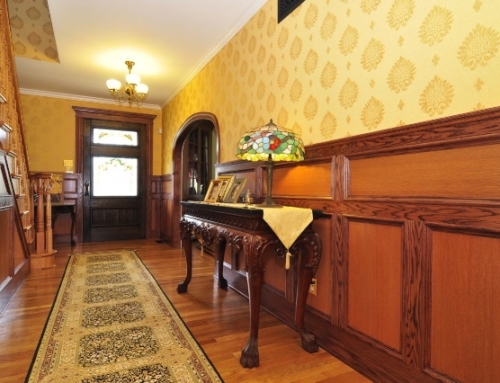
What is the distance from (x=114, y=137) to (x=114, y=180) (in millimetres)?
870

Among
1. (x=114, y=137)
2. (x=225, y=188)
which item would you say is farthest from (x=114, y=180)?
(x=225, y=188)

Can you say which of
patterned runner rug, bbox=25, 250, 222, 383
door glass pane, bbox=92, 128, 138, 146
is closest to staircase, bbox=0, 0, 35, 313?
patterned runner rug, bbox=25, 250, 222, 383

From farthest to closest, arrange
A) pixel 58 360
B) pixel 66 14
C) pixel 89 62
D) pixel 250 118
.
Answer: pixel 89 62, pixel 66 14, pixel 250 118, pixel 58 360

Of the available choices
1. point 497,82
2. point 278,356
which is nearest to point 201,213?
point 278,356

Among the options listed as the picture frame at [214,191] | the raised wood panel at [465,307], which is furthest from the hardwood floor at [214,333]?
the picture frame at [214,191]

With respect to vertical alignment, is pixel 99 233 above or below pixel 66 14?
below

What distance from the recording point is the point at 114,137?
6.29m

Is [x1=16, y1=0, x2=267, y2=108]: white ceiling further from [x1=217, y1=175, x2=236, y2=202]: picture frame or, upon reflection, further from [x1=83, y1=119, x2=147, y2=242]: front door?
[x1=217, y1=175, x2=236, y2=202]: picture frame

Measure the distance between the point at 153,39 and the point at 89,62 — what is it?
1.33 meters

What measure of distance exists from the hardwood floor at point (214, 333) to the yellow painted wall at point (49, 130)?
2.83 metres

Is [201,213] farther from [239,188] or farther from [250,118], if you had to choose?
[250,118]

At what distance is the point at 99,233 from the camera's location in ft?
20.2

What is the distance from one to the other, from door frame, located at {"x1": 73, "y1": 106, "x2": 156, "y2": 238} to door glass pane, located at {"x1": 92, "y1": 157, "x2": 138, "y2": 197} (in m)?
0.25

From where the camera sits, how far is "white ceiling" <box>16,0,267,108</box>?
3.05 meters
